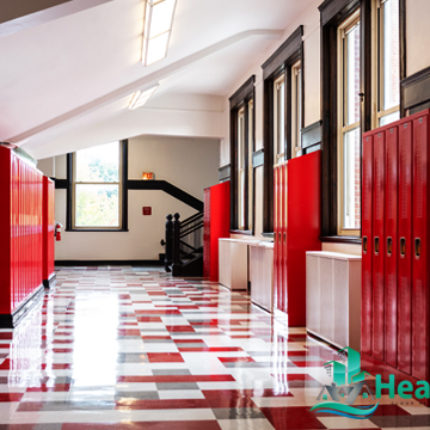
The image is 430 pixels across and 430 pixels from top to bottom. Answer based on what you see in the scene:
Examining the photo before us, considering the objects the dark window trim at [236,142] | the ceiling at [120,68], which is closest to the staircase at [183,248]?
the dark window trim at [236,142]

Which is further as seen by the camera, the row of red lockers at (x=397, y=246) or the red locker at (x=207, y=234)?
the red locker at (x=207, y=234)

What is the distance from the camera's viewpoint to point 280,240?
766cm

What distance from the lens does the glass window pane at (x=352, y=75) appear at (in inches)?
274

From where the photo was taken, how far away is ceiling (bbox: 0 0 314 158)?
6301 mm

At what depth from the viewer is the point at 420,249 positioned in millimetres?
4168

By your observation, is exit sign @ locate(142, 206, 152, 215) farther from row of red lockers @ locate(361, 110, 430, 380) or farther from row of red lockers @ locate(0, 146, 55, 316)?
row of red lockers @ locate(361, 110, 430, 380)

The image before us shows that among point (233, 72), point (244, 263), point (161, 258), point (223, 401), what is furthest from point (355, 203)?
point (161, 258)

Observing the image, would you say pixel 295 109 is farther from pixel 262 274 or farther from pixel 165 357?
pixel 165 357

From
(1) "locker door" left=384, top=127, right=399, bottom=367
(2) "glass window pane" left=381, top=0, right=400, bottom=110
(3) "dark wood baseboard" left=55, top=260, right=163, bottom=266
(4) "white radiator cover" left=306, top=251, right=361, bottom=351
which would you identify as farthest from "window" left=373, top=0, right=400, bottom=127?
(3) "dark wood baseboard" left=55, top=260, right=163, bottom=266

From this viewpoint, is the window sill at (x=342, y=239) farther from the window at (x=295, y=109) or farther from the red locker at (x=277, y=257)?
the window at (x=295, y=109)

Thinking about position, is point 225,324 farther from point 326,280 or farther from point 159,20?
point 159,20

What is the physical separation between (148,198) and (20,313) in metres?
10.3

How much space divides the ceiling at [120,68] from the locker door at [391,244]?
7.72ft

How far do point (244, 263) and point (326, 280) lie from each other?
5.20m
